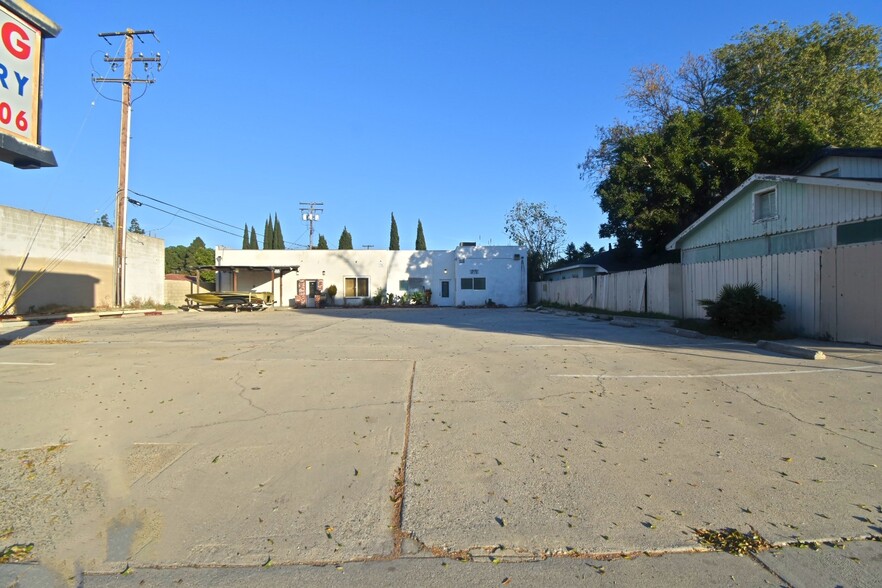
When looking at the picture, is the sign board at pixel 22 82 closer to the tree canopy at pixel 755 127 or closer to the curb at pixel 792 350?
the curb at pixel 792 350

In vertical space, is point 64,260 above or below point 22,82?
below

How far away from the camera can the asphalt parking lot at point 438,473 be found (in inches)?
120

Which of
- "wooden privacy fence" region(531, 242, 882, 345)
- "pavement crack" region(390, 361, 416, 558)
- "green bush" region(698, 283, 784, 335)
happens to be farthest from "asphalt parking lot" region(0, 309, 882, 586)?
"green bush" region(698, 283, 784, 335)

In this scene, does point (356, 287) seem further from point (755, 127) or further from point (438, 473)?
point (438, 473)

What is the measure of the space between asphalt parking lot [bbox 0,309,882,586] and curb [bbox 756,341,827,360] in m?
1.05

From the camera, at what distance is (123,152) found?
25.6 meters

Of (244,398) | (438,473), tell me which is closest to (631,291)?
(244,398)

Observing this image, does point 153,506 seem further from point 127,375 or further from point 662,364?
point 662,364

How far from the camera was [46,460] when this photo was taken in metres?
4.62

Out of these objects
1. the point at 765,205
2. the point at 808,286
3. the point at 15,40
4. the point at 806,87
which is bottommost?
the point at 808,286

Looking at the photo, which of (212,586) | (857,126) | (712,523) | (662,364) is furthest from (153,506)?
(857,126)

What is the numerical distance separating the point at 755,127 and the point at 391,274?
81.1 ft

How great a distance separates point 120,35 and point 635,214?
2818 cm

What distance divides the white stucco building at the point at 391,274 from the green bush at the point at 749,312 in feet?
86.3
